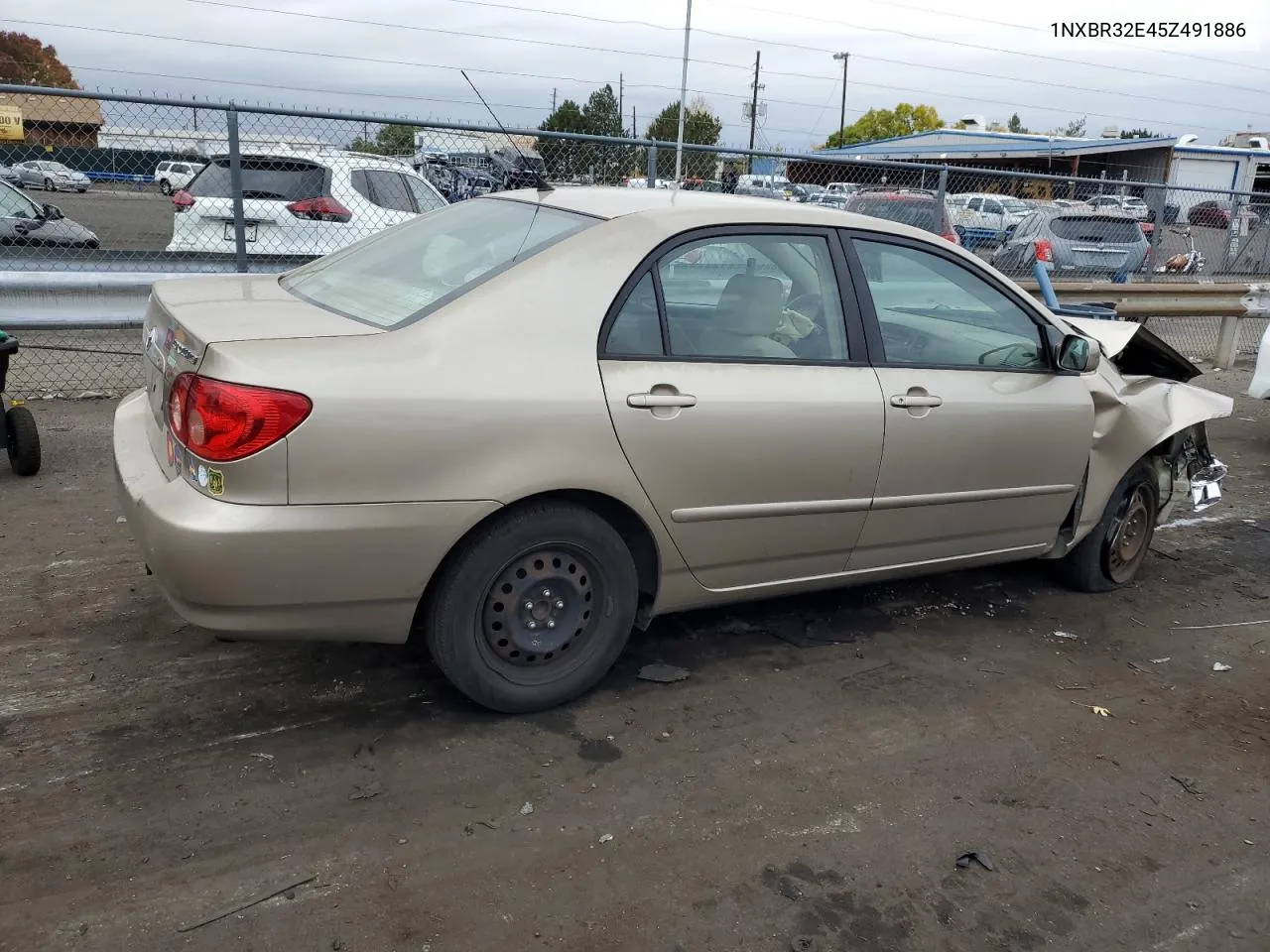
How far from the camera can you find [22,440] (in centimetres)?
558

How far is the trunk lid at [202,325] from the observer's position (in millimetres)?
3117

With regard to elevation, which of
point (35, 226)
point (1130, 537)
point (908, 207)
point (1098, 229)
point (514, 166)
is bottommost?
point (1130, 537)

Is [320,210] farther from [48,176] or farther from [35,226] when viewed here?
[35,226]

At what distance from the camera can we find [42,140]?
7.05m

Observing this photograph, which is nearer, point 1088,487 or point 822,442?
point 822,442

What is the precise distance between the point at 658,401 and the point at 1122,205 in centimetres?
1117

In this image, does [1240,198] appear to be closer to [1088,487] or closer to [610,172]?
[610,172]

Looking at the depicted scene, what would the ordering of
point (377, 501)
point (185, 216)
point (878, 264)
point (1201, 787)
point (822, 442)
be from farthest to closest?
1. point (185, 216)
2. point (878, 264)
3. point (822, 442)
4. point (1201, 787)
5. point (377, 501)

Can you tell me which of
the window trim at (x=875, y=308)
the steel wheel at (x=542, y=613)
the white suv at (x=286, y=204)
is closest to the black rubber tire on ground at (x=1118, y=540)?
the window trim at (x=875, y=308)

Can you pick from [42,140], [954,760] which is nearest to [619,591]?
[954,760]

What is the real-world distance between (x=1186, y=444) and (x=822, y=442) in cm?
248

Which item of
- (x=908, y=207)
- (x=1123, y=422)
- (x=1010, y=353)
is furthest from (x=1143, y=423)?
(x=908, y=207)

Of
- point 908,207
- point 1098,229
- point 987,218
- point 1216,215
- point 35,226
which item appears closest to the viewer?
point 35,226

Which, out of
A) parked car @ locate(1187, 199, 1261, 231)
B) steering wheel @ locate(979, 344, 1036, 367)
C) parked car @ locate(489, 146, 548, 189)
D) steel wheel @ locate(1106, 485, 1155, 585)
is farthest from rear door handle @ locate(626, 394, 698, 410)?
parked car @ locate(1187, 199, 1261, 231)
